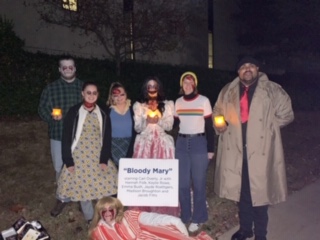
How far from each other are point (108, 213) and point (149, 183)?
89 cm

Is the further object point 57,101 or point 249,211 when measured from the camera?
point 57,101

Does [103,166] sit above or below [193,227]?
above

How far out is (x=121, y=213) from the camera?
4.54 meters

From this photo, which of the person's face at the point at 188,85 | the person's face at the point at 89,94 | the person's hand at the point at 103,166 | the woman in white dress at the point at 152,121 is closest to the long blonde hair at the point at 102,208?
the person's hand at the point at 103,166

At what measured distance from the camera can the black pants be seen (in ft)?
16.4

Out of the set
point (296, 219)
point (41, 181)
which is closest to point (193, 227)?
point (296, 219)

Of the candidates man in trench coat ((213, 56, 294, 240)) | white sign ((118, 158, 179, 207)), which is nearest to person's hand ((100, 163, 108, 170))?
Answer: white sign ((118, 158, 179, 207))

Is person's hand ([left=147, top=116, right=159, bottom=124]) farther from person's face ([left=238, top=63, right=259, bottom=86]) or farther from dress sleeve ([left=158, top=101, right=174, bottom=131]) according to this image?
person's face ([left=238, top=63, right=259, bottom=86])

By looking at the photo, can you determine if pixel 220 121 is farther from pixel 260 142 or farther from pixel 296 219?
pixel 296 219

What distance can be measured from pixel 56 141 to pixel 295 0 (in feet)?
43.2

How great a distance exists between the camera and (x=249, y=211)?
201 inches

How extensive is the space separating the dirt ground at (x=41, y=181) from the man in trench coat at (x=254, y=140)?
94 cm

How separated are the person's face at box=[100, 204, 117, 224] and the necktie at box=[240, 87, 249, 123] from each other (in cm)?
164

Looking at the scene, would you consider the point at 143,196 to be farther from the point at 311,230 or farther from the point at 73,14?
the point at 73,14
